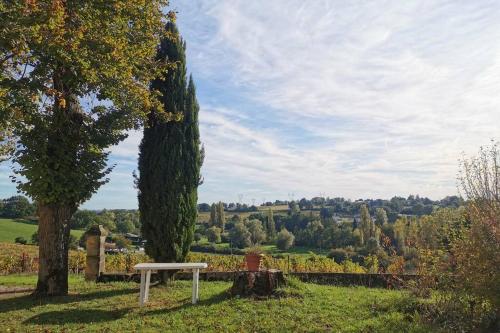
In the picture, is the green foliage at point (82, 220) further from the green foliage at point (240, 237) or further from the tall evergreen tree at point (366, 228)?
the tall evergreen tree at point (366, 228)

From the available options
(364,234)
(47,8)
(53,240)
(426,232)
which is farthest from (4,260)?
(364,234)

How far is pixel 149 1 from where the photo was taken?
9.91 m

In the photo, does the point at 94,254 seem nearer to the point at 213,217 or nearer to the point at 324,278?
the point at 324,278

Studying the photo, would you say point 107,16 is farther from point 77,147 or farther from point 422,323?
point 422,323

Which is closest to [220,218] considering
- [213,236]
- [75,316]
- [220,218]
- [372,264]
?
[220,218]

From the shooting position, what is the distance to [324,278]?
12078mm

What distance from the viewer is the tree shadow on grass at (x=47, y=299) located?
8.77 meters

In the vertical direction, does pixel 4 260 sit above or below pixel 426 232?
below

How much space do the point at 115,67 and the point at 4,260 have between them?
37.5ft

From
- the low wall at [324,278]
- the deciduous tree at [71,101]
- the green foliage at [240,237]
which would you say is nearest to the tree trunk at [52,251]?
the deciduous tree at [71,101]

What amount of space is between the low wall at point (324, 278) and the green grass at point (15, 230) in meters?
39.0

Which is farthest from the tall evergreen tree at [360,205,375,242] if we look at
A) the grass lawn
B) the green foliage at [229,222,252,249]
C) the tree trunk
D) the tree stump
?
the tree trunk

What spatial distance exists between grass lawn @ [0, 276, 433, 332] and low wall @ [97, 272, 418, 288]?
4.31 feet

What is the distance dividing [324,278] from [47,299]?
7.53 m
